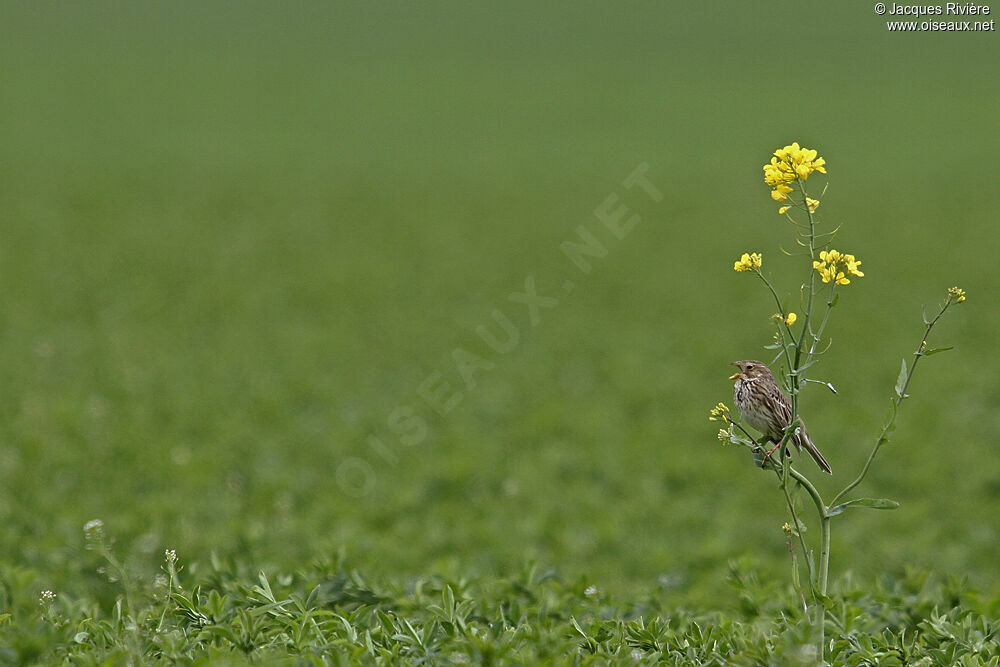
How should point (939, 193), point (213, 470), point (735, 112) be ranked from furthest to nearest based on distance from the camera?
point (735, 112) → point (939, 193) → point (213, 470)

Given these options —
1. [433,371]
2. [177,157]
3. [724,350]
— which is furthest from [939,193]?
[177,157]

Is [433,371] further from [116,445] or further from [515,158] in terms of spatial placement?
[515,158]

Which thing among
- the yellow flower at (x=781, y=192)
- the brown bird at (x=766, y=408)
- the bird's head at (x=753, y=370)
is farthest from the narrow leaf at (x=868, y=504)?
the yellow flower at (x=781, y=192)

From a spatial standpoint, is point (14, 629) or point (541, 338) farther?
point (541, 338)

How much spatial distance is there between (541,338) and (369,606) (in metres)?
10.2

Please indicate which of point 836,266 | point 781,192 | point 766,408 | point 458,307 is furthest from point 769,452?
point 458,307

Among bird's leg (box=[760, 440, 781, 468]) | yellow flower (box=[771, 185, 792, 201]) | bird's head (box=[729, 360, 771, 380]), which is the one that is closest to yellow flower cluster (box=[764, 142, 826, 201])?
yellow flower (box=[771, 185, 792, 201])

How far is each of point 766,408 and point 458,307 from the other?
40.4ft

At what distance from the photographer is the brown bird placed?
3145mm

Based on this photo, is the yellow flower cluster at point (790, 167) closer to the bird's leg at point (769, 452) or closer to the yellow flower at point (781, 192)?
the yellow flower at point (781, 192)

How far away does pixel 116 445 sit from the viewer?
28.9ft

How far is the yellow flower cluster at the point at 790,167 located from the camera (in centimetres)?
294

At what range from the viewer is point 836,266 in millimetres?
2992

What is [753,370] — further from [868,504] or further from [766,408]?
[868,504]
